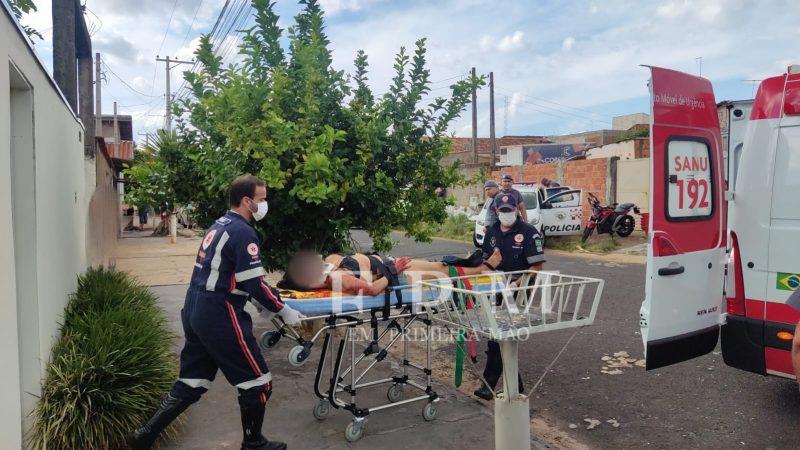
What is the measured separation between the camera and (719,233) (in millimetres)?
4484

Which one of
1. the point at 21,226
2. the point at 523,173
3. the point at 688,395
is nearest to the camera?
the point at 21,226

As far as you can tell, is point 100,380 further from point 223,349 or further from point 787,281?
point 787,281

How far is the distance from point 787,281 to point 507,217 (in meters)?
2.08

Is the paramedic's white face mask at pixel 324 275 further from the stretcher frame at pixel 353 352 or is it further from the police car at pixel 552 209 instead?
the police car at pixel 552 209

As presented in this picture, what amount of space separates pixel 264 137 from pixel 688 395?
4.14 meters

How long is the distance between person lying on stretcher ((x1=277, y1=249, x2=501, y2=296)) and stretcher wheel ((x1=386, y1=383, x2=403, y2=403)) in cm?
86

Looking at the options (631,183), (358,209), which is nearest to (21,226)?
(358,209)

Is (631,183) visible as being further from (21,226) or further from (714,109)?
(21,226)

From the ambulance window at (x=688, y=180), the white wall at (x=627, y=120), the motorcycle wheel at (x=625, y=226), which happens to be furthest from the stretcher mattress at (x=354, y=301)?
the white wall at (x=627, y=120)

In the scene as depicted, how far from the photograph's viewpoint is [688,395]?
495cm

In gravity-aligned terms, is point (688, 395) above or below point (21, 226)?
below

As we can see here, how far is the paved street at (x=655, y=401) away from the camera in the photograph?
13.8ft

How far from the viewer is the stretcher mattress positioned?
3867mm

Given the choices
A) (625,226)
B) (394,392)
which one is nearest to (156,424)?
(394,392)
